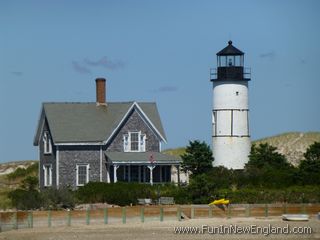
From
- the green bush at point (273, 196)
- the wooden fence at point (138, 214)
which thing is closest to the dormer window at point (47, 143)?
the green bush at point (273, 196)

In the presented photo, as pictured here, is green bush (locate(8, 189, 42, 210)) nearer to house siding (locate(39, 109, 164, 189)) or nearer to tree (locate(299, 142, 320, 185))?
house siding (locate(39, 109, 164, 189))

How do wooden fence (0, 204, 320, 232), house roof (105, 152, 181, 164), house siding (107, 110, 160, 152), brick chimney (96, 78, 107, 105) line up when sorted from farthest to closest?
brick chimney (96, 78, 107, 105), house siding (107, 110, 160, 152), house roof (105, 152, 181, 164), wooden fence (0, 204, 320, 232)

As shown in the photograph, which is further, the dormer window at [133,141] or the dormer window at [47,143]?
the dormer window at [47,143]

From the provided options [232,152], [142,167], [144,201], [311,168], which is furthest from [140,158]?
[311,168]

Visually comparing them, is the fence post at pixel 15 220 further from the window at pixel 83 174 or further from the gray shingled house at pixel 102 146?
the window at pixel 83 174

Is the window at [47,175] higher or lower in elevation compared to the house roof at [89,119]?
lower

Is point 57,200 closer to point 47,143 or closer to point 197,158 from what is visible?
point 47,143

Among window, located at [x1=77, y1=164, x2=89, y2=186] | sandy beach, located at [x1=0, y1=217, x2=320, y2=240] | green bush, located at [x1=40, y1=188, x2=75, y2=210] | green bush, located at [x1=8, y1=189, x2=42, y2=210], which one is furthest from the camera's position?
window, located at [x1=77, y1=164, x2=89, y2=186]

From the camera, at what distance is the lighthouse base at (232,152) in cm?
5994

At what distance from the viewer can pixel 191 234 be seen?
39.2m

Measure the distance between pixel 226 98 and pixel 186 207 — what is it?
15759mm

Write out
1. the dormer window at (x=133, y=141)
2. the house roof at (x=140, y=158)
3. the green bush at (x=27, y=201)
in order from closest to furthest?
the green bush at (x=27, y=201), the house roof at (x=140, y=158), the dormer window at (x=133, y=141)

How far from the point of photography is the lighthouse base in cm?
5994

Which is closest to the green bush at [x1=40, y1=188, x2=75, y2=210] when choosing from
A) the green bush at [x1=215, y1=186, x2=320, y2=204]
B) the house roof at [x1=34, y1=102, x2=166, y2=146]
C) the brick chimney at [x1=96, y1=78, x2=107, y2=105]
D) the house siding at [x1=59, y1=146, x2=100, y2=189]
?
the green bush at [x1=215, y1=186, x2=320, y2=204]
